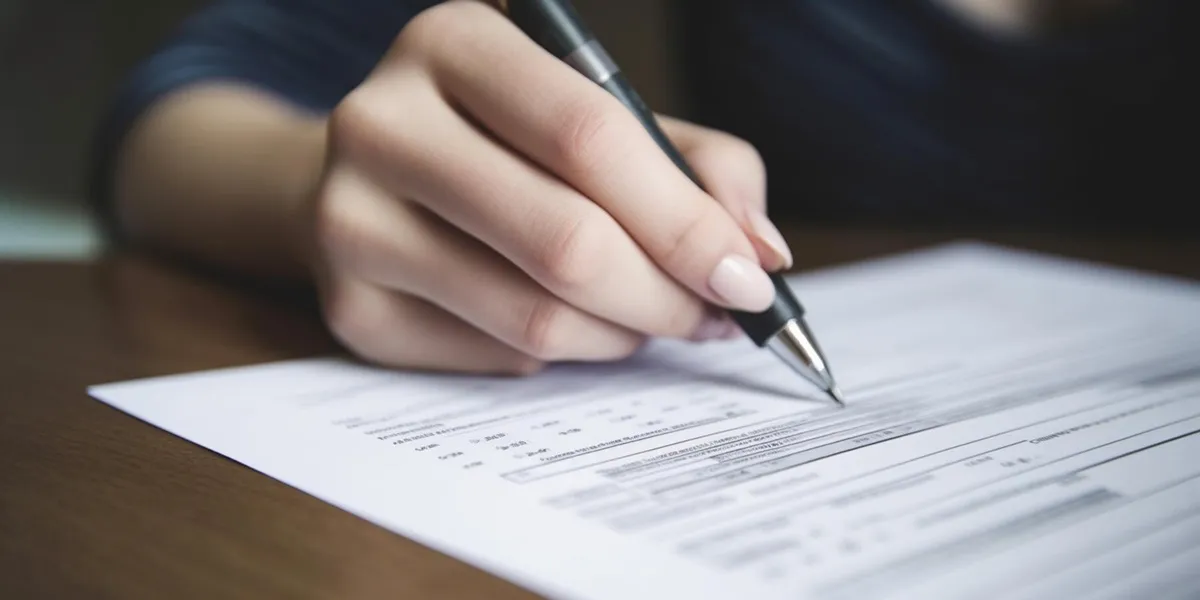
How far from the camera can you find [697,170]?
0.40 meters

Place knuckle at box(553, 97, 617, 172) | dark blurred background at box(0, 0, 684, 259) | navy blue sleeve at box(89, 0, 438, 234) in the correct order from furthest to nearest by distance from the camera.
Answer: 1. dark blurred background at box(0, 0, 684, 259)
2. navy blue sleeve at box(89, 0, 438, 234)
3. knuckle at box(553, 97, 617, 172)

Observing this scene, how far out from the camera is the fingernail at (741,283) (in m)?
0.36

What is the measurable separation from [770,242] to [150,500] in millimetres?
215

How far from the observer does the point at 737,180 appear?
397 millimetres

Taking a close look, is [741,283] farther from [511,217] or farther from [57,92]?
[57,92]

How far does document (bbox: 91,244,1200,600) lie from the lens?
0.23 metres

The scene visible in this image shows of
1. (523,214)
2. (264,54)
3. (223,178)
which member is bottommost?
(523,214)

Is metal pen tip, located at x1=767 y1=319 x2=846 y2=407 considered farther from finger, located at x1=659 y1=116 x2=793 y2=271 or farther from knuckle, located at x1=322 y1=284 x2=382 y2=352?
knuckle, located at x1=322 y1=284 x2=382 y2=352

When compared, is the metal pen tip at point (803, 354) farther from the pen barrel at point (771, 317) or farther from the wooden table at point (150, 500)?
the wooden table at point (150, 500)

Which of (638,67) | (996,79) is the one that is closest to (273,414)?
(996,79)

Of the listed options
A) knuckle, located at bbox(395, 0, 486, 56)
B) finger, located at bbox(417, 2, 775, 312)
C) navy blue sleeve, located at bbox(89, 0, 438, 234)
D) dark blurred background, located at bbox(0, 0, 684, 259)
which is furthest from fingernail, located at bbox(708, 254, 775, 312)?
dark blurred background, located at bbox(0, 0, 684, 259)

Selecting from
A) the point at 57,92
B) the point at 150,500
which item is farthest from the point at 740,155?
the point at 57,92

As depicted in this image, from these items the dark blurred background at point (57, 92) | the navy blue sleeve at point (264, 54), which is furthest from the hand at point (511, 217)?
the dark blurred background at point (57, 92)

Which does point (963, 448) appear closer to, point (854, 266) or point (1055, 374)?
point (1055, 374)
